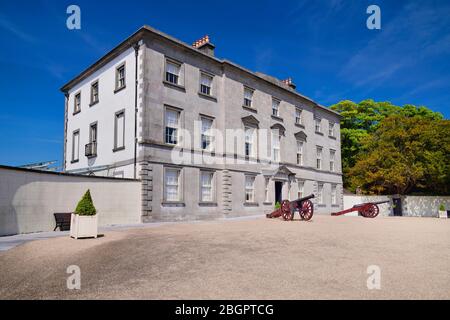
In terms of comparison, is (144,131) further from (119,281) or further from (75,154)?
(119,281)

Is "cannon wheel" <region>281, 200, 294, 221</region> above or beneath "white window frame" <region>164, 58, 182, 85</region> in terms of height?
beneath

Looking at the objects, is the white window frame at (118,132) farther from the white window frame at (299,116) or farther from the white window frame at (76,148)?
the white window frame at (299,116)

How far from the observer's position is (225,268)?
622 centimetres

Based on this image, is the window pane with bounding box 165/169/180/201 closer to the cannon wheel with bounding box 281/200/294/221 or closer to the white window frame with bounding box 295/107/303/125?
the cannon wheel with bounding box 281/200/294/221

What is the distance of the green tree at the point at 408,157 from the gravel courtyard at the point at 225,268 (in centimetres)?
2123

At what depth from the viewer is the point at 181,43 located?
1916 centimetres

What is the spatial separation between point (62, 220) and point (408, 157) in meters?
28.3

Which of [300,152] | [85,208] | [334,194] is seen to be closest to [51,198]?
[85,208]

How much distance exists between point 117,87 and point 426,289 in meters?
18.8

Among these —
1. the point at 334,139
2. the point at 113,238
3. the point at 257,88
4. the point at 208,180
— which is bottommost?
the point at 113,238

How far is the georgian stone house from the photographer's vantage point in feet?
57.9

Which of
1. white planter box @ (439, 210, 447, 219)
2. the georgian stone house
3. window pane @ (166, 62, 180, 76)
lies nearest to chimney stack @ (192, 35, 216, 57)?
the georgian stone house

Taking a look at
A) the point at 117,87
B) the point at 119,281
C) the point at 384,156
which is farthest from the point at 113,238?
the point at 384,156

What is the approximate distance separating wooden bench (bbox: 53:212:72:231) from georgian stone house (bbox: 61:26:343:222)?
12.7ft
